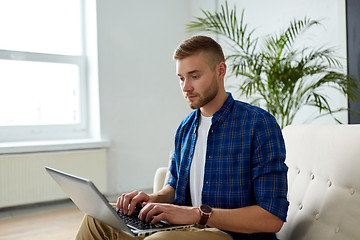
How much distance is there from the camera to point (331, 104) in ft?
10.8

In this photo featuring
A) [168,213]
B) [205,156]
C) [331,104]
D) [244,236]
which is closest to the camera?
[168,213]

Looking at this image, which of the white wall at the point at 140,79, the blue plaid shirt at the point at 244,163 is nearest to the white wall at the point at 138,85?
the white wall at the point at 140,79

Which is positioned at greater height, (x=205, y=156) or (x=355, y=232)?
(x=205, y=156)

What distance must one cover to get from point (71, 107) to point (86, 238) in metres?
3.29

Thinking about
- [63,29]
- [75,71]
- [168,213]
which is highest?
[63,29]

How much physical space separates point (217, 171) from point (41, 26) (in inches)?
140

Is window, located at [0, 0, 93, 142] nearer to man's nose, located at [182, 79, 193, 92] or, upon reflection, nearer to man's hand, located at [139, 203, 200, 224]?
man's nose, located at [182, 79, 193, 92]

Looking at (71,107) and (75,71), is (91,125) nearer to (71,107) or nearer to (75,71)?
(71,107)

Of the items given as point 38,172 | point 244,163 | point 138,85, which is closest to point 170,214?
point 244,163

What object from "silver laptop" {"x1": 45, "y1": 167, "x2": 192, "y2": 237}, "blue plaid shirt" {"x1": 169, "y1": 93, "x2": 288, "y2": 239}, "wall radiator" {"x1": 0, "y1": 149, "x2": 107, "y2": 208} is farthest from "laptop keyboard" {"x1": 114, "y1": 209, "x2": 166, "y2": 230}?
"wall radiator" {"x1": 0, "y1": 149, "x2": 107, "y2": 208}

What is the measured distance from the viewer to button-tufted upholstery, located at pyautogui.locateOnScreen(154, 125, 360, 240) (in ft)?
4.20

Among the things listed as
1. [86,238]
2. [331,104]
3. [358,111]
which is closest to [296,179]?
[86,238]

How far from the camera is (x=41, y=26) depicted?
4.27 metres

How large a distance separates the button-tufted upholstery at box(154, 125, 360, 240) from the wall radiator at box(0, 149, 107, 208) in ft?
9.55
